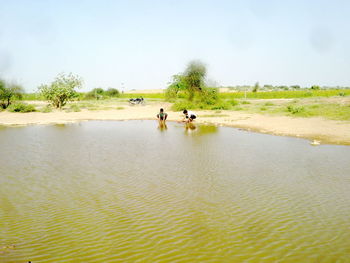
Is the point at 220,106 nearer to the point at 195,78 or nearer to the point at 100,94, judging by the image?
the point at 195,78

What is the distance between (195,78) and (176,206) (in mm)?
35721

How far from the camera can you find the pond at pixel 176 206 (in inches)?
206

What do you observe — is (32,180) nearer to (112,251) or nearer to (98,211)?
(98,211)

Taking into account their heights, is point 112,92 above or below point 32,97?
above

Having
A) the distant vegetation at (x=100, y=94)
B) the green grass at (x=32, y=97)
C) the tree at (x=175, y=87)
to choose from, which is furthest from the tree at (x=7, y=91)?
the distant vegetation at (x=100, y=94)

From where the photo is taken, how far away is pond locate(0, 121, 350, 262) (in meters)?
5.23

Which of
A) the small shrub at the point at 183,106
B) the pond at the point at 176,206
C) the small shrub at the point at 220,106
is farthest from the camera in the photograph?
the small shrub at the point at 183,106

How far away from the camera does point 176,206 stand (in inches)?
285

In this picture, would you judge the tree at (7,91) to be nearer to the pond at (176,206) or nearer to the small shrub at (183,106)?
the small shrub at (183,106)

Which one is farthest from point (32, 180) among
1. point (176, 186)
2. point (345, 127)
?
point (345, 127)

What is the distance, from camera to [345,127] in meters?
19.2

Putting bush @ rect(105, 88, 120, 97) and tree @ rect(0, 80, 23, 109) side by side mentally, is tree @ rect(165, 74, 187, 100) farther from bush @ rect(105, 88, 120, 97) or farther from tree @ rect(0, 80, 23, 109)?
bush @ rect(105, 88, 120, 97)

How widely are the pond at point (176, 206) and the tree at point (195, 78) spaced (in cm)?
2877

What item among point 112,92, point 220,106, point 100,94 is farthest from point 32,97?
point 220,106
